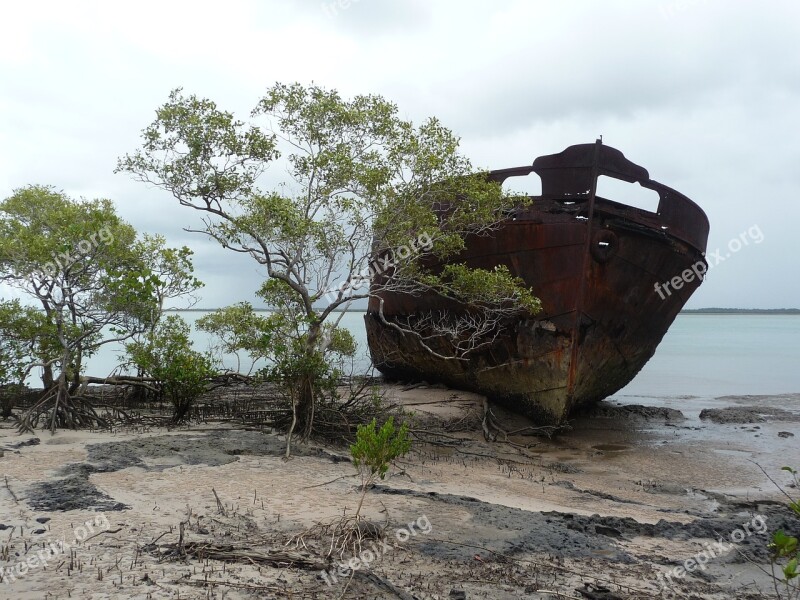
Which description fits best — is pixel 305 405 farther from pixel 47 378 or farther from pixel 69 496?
pixel 47 378

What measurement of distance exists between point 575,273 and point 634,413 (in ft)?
20.2

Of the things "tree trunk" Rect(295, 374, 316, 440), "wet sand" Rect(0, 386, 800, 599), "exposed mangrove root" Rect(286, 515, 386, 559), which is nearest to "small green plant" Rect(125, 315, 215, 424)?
"wet sand" Rect(0, 386, 800, 599)

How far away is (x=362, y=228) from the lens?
31.0 feet

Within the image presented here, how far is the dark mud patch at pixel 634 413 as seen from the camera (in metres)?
15.0

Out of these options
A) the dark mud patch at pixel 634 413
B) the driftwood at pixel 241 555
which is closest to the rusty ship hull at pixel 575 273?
the dark mud patch at pixel 634 413

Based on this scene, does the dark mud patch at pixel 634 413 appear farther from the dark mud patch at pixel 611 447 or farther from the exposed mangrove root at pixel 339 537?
the exposed mangrove root at pixel 339 537

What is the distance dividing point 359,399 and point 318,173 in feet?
11.3

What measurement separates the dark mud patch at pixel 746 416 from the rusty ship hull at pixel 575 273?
4.21 metres

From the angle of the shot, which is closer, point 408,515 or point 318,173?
point 408,515

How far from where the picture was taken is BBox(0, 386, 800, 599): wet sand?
3.96 meters

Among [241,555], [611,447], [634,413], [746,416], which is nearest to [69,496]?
[241,555]

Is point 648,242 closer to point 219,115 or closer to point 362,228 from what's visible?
point 362,228

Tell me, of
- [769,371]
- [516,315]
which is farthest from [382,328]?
[769,371]

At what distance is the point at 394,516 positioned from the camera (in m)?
5.48
